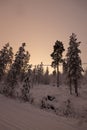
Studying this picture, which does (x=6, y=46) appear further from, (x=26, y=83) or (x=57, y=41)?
(x=26, y=83)

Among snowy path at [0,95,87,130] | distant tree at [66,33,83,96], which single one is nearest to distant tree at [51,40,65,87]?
distant tree at [66,33,83,96]

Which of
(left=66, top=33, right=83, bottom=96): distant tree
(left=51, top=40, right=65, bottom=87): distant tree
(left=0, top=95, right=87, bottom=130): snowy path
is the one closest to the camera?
(left=0, top=95, right=87, bottom=130): snowy path

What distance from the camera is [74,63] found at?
3688 cm

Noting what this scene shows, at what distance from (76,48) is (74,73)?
21.0 ft

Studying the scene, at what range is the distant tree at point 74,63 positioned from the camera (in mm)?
36750

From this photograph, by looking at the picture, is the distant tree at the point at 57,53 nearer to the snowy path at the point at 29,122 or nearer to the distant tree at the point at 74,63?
the distant tree at the point at 74,63

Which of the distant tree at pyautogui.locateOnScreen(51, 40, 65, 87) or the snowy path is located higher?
the distant tree at pyautogui.locateOnScreen(51, 40, 65, 87)

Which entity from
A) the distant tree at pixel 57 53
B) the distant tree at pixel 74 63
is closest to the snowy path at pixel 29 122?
the distant tree at pixel 74 63

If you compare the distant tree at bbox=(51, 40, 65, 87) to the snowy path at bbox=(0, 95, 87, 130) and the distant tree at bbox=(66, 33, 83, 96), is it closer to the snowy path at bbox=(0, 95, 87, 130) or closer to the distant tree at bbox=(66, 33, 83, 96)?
the distant tree at bbox=(66, 33, 83, 96)

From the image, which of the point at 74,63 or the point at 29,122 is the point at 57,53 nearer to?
the point at 74,63

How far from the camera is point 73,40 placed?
3969cm

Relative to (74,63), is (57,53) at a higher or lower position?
higher

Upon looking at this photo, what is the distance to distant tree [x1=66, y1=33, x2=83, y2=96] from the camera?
36750mm

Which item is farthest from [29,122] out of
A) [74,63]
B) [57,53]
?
[57,53]
